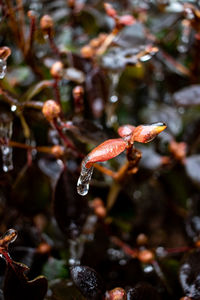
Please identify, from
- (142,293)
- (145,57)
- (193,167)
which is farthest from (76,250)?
(145,57)

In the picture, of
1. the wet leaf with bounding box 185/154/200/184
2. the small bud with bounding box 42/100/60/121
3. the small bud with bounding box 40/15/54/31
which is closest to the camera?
the small bud with bounding box 42/100/60/121

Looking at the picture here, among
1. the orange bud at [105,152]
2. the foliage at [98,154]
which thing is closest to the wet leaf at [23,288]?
the foliage at [98,154]

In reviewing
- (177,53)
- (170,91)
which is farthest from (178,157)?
(177,53)

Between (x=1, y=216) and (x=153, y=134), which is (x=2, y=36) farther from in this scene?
(x=153, y=134)

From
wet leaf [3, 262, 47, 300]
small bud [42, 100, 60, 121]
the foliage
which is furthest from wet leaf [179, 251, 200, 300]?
small bud [42, 100, 60, 121]

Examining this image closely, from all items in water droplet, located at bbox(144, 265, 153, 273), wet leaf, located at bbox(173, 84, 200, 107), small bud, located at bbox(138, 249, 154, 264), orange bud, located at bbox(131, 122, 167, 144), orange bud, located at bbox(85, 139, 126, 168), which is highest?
orange bud, located at bbox(85, 139, 126, 168)

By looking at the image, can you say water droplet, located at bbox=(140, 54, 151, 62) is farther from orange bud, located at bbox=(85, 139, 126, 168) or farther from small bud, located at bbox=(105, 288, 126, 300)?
small bud, located at bbox=(105, 288, 126, 300)
